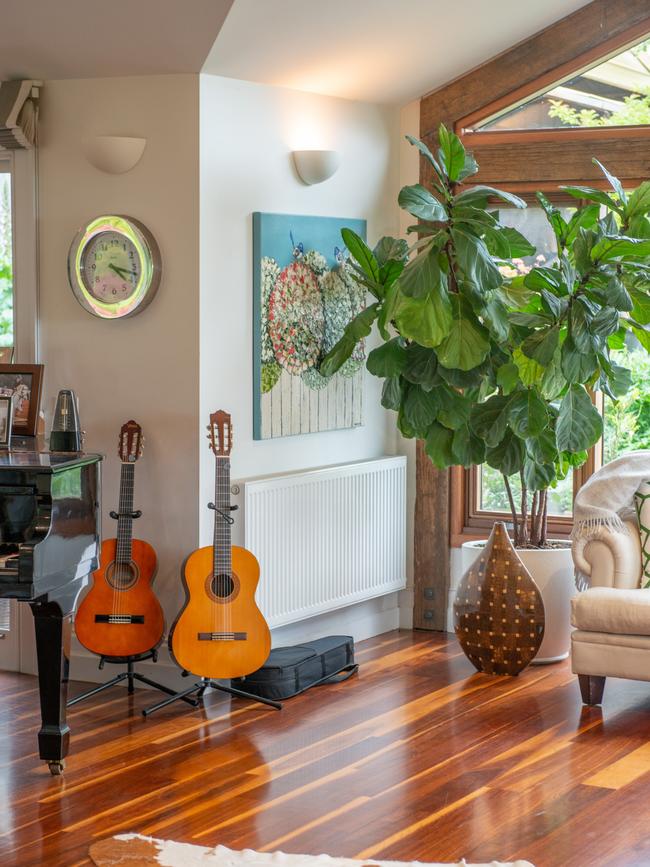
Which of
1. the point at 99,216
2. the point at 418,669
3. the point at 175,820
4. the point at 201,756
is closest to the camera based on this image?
the point at 175,820

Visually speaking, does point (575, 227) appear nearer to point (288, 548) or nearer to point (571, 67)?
point (571, 67)

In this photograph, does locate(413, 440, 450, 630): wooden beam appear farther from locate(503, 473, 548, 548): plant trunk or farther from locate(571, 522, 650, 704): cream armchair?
locate(571, 522, 650, 704): cream armchair

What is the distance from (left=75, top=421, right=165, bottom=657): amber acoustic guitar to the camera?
191 inches

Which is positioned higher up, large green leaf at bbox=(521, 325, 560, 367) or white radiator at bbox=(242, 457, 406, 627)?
large green leaf at bbox=(521, 325, 560, 367)

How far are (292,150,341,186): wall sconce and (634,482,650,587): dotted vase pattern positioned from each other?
1930 mm

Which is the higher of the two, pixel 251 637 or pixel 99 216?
pixel 99 216

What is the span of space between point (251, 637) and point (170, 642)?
33 centimetres

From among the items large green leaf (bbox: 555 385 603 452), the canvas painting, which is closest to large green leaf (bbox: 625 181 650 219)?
large green leaf (bbox: 555 385 603 452)

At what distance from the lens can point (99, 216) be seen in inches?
200

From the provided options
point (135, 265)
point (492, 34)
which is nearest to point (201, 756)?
point (135, 265)

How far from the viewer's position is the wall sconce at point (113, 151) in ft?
16.1

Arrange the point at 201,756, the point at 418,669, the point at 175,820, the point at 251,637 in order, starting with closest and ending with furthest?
1. the point at 175,820
2. the point at 201,756
3. the point at 251,637
4. the point at 418,669

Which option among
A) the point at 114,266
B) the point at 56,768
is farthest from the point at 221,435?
the point at 56,768

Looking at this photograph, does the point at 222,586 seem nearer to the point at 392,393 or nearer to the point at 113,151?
the point at 392,393
